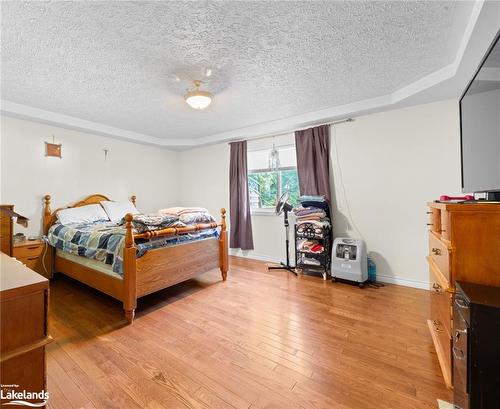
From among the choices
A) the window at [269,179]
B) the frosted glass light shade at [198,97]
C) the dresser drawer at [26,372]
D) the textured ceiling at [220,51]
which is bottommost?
the dresser drawer at [26,372]

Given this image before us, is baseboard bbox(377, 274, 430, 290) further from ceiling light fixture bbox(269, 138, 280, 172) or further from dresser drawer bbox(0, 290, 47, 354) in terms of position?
dresser drawer bbox(0, 290, 47, 354)

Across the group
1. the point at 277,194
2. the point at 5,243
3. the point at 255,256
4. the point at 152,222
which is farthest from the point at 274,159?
the point at 5,243

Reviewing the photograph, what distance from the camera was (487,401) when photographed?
2.97 ft

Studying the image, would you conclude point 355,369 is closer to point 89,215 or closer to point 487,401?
point 487,401

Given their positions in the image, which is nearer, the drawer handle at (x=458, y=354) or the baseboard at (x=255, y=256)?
the drawer handle at (x=458, y=354)

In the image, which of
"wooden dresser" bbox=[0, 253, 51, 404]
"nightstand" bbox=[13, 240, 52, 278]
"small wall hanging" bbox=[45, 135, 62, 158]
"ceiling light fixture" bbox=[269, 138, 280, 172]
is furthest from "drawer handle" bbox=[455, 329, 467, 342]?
"small wall hanging" bbox=[45, 135, 62, 158]

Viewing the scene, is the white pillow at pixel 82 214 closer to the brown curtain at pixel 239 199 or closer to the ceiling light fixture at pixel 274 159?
the brown curtain at pixel 239 199

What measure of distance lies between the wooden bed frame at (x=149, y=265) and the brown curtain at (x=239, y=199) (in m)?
1.04

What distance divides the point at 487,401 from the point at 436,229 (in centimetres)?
106

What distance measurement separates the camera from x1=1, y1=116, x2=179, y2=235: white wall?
3.09m

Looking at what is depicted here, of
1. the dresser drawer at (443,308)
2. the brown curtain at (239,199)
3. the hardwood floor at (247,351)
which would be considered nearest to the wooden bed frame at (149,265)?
the hardwood floor at (247,351)

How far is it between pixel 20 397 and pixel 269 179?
375 cm

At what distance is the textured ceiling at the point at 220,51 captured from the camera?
151cm

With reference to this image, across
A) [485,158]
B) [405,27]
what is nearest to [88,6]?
[405,27]
